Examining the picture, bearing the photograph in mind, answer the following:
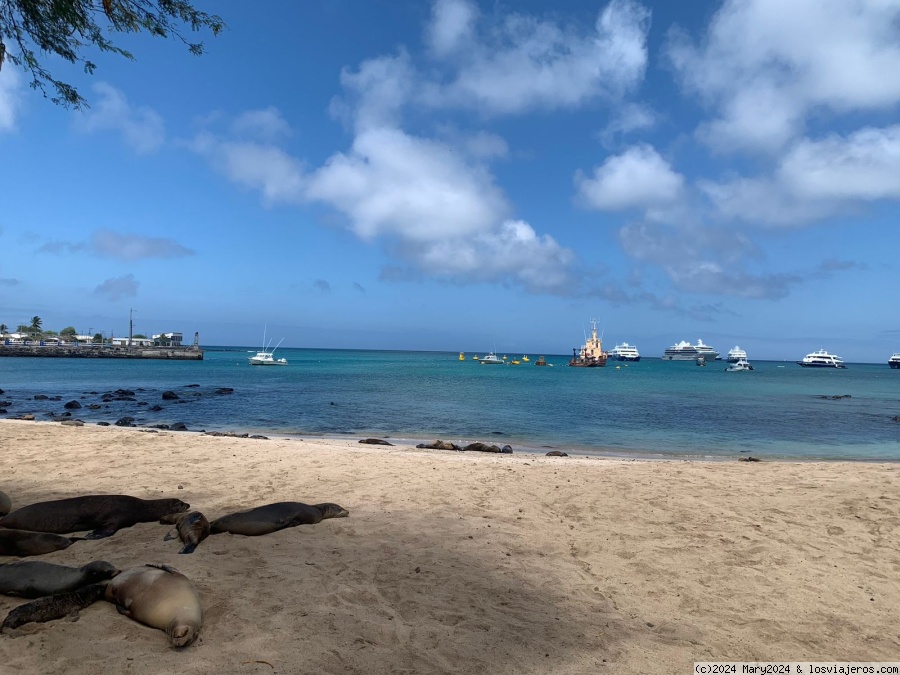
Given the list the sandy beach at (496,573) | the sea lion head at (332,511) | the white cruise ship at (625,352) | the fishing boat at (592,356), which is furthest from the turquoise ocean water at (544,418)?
the white cruise ship at (625,352)

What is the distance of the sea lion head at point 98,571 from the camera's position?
4.07 metres

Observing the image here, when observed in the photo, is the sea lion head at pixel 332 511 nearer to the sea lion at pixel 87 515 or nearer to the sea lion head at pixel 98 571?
the sea lion at pixel 87 515

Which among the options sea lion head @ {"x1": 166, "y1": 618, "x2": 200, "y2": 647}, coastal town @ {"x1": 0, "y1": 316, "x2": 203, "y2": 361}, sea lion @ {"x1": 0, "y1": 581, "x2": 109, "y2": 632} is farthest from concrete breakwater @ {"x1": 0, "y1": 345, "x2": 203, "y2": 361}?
sea lion head @ {"x1": 166, "y1": 618, "x2": 200, "y2": 647}

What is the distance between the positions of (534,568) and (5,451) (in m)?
10.6

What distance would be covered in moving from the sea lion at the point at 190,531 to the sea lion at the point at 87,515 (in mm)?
515

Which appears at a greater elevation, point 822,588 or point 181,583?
point 181,583

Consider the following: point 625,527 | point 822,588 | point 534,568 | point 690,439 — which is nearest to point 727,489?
point 625,527

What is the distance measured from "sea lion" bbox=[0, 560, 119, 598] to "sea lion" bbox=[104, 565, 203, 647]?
233 mm

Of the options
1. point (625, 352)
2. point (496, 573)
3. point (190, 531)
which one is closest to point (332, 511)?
point (190, 531)

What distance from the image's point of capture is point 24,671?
3.08 meters

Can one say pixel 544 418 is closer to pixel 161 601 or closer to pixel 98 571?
pixel 98 571

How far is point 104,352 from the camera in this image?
9469 cm

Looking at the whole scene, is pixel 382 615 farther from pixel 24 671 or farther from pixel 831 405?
pixel 831 405

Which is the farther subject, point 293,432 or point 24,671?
point 293,432
